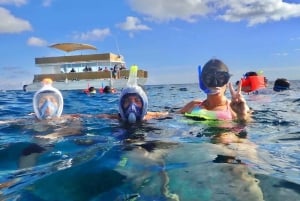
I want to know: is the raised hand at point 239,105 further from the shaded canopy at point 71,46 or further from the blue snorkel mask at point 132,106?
the shaded canopy at point 71,46

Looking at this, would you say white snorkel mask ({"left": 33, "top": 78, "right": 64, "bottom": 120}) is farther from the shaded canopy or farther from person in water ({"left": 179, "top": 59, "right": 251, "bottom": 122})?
the shaded canopy

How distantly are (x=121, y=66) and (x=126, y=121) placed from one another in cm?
4148

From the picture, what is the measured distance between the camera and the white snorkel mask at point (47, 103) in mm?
6445

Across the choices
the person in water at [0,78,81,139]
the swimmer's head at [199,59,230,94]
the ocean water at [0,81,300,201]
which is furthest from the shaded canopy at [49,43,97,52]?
the swimmer's head at [199,59,230,94]

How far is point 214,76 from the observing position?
577 cm

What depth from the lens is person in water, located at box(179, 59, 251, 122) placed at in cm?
578

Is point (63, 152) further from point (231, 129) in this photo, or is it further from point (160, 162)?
point (231, 129)

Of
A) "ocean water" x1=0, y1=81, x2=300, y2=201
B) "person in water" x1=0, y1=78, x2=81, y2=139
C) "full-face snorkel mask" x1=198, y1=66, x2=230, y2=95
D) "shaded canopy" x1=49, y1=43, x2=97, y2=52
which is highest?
"shaded canopy" x1=49, y1=43, x2=97, y2=52

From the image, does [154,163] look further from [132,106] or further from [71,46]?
[71,46]

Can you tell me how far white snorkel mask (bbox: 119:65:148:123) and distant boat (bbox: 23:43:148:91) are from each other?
36865 mm

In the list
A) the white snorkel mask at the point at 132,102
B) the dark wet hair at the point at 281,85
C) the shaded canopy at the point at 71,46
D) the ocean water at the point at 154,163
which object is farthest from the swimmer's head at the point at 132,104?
the shaded canopy at the point at 71,46

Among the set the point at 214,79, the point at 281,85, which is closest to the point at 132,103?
the point at 214,79

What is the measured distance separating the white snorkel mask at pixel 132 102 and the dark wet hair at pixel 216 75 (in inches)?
39.4

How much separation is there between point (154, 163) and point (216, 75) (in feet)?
8.17
